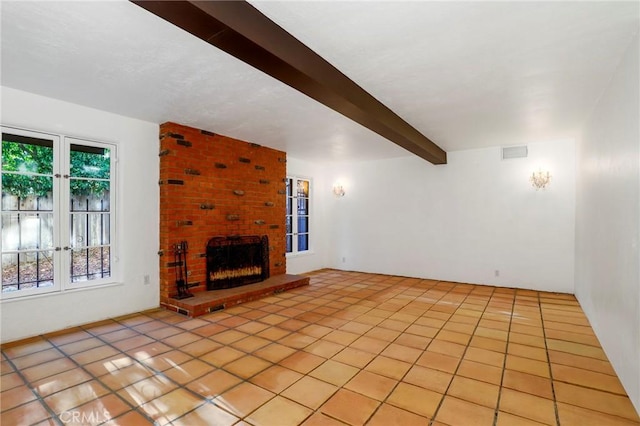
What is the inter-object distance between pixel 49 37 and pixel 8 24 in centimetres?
21

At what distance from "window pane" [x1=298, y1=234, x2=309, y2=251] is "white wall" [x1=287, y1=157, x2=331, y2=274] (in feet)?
0.32

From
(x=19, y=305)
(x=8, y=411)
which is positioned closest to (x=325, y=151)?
(x=19, y=305)

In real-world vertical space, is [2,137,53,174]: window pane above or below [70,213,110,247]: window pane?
above

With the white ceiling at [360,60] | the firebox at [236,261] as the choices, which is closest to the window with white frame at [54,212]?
the white ceiling at [360,60]

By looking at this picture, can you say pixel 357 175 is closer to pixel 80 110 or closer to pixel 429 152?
pixel 429 152

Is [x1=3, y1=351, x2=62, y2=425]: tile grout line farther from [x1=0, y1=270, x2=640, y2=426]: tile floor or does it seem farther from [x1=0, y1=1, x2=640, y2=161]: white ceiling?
[x1=0, y1=1, x2=640, y2=161]: white ceiling

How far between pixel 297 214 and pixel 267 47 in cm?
513

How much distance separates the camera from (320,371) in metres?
2.56

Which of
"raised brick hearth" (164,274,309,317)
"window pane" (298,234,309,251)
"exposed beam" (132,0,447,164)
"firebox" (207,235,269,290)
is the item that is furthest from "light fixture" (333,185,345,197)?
"exposed beam" (132,0,447,164)

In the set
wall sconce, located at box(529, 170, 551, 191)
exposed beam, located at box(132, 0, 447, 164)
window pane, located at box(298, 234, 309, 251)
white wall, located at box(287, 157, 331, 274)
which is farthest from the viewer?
window pane, located at box(298, 234, 309, 251)

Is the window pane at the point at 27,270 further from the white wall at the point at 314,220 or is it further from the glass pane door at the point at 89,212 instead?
the white wall at the point at 314,220

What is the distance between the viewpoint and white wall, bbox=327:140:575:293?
16.8 ft

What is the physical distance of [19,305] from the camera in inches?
125

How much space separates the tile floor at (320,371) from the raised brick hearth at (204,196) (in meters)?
0.79
